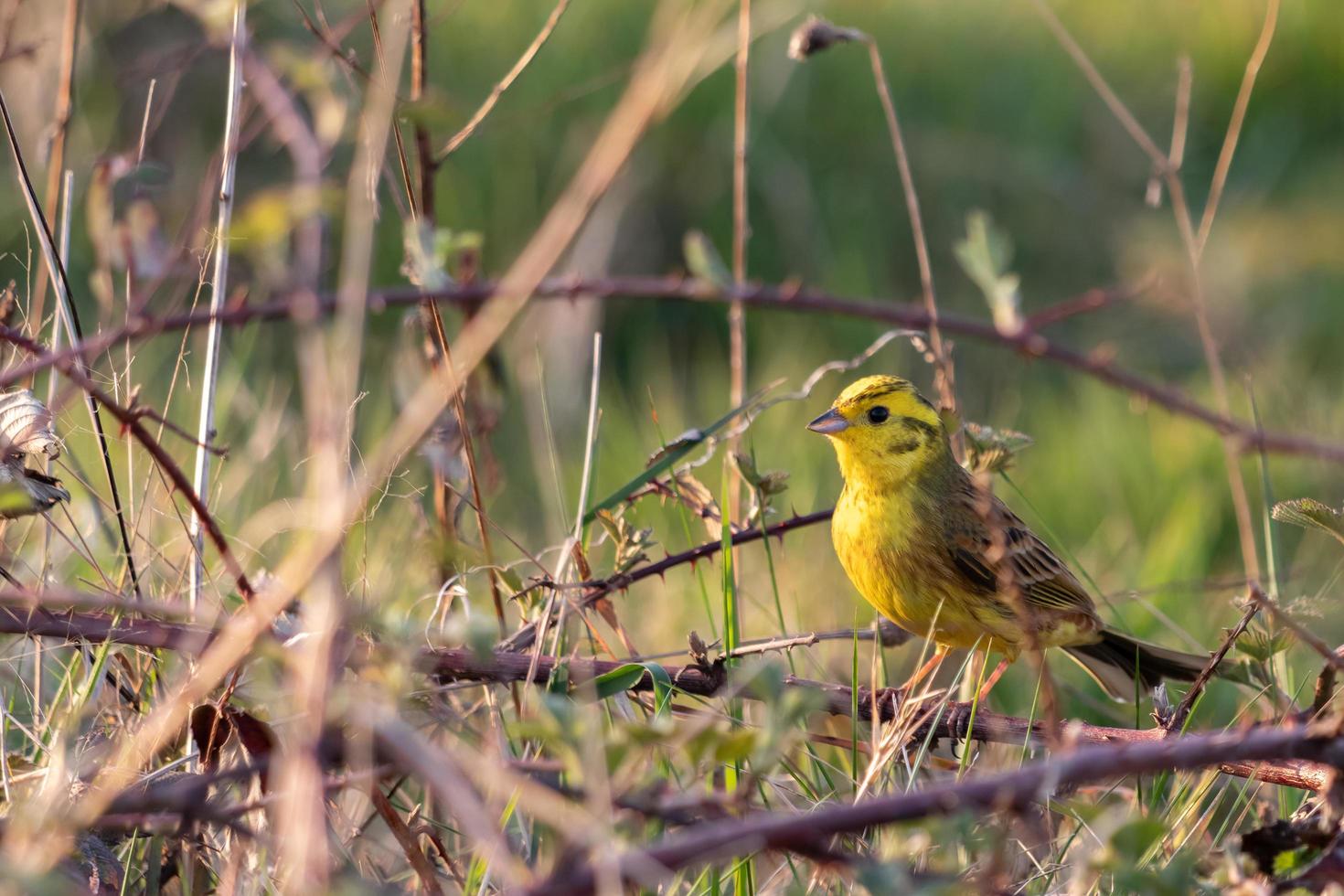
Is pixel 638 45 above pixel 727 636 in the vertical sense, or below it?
above

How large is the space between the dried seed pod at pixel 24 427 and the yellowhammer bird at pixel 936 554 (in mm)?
1968

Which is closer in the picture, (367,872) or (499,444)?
(367,872)

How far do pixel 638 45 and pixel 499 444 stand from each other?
249 cm

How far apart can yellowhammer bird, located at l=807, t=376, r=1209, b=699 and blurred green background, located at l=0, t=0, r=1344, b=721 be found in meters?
0.45

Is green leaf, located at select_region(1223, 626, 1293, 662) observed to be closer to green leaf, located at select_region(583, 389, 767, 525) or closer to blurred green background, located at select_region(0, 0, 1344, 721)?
green leaf, located at select_region(583, 389, 767, 525)

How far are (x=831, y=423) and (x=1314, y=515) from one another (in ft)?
6.33

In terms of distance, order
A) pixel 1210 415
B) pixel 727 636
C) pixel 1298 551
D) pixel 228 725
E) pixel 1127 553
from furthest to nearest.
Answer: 1. pixel 1298 551
2. pixel 1127 553
3. pixel 727 636
4. pixel 228 725
5. pixel 1210 415

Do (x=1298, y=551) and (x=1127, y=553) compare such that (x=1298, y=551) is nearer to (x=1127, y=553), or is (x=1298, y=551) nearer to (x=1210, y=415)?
(x=1127, y=553)

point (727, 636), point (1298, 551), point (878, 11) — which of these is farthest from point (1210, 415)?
point (878, 11)

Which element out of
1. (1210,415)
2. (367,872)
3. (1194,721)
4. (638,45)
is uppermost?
(638,45)

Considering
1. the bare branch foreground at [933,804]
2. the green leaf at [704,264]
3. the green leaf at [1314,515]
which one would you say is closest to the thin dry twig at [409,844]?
the bare branch foreground at [933,804]

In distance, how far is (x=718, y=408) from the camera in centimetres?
608

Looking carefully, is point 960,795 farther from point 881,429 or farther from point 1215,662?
point 881,429

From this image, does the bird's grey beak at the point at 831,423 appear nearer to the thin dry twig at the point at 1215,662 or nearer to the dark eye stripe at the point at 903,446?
the dark eye stripe at the point at 903,446
